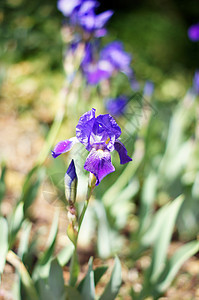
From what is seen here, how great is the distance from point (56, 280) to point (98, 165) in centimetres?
38

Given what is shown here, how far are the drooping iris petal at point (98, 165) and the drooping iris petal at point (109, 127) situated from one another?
3 centimetres

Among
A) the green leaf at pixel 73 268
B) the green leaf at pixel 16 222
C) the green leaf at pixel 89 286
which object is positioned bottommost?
the green leaf at pixel 89 286

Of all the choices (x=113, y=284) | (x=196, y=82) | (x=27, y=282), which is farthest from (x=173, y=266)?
(x=196, y=82)

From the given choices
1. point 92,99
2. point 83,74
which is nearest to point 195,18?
point 92,99

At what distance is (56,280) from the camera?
0.92 m

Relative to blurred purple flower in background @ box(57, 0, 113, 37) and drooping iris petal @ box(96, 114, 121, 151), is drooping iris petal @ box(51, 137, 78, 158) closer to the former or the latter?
drooping iris petal @ box(96, 114, 121, 151)

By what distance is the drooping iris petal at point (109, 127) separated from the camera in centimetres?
74

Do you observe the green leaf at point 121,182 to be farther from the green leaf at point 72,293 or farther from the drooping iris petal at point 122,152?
the drooping iris petal at point 122,152

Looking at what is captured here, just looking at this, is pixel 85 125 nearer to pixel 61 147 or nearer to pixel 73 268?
pixel 61 147

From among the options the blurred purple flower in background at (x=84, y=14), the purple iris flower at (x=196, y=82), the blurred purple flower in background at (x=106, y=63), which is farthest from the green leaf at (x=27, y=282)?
the purple iris flower at (x=196, y=82)

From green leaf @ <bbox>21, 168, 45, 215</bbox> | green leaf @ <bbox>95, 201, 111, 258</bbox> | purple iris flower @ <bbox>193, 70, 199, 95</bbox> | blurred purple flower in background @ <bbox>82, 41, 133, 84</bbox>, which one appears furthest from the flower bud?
purple iris flower @ <bbox>193, 70, 199, 95</bbox>

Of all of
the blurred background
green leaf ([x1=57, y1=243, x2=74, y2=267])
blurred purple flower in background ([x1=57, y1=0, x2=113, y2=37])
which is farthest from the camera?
the blurred background

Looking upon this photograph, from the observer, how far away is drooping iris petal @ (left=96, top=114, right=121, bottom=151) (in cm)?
74

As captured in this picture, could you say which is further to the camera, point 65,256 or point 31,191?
point 31,191
